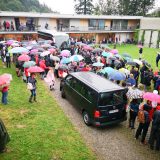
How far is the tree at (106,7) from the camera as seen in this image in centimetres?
6712

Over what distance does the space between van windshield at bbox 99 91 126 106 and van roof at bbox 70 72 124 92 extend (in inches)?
7.3

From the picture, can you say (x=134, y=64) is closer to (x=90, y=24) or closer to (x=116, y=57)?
(x=116, y=57)

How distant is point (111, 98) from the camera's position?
8.99 meters

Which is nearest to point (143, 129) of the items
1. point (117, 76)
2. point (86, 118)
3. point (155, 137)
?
point (155, 137)

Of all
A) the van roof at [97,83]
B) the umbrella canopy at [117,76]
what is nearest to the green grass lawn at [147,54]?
the umbrella canopy at [117,76]

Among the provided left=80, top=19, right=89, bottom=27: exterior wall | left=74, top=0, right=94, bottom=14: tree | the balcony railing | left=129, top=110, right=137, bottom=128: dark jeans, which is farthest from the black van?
left=74, top=0, right=94, bottom=14: tree

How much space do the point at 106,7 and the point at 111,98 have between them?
208 feet

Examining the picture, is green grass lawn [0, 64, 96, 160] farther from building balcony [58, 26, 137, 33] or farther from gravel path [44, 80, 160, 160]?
building balcony [58, 26, 137, 33]

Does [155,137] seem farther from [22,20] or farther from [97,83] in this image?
[22,20]

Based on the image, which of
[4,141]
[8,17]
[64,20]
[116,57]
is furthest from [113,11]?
[4,141]

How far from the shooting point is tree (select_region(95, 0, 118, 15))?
67.1m

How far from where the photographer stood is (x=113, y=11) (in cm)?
6800

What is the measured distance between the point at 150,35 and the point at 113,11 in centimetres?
2904

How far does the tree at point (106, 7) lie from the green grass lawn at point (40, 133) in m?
60.1
